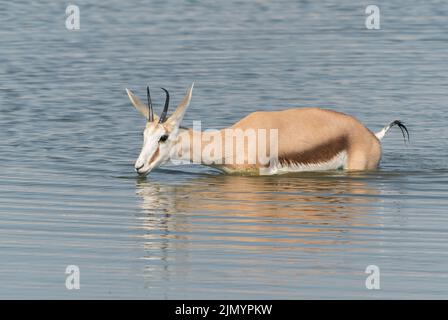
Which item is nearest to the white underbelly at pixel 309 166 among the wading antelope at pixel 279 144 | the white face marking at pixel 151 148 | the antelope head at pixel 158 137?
the wading antelope at pixel 279 144

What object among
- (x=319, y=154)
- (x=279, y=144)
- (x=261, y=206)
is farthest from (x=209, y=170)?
(x=261, y=206)

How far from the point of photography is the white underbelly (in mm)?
15219

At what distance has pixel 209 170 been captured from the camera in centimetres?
1616

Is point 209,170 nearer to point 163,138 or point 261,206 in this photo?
point 163,138

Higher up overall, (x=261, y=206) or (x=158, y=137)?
(x=158, y=137)

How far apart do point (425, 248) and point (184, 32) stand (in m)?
15.9

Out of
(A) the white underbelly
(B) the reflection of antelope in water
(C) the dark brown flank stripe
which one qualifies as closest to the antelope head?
(B) the reflection of antelope in water

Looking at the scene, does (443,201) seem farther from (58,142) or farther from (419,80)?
(419,80)

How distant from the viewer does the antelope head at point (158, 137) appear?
14703 millimetres

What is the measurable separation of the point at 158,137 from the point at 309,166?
172 cm

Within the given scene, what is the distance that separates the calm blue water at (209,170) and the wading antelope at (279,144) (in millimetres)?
211

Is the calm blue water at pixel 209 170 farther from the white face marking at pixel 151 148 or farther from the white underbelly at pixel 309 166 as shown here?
the white face marking at pixel 151 148

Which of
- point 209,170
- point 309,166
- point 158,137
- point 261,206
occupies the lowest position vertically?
point 261,206
